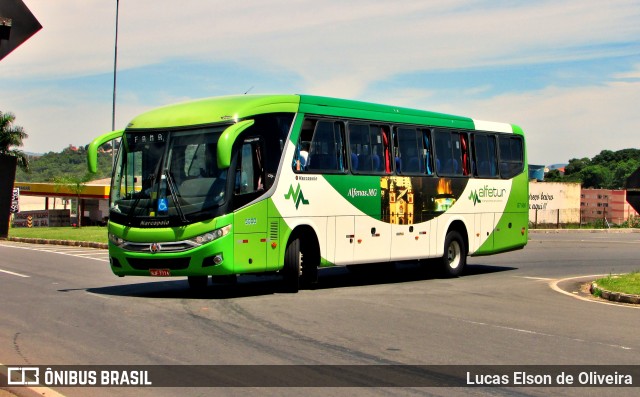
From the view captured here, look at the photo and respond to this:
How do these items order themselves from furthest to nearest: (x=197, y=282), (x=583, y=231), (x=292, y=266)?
(x=583, y=231) < (x=197, y=282) < (x=292, y=266)

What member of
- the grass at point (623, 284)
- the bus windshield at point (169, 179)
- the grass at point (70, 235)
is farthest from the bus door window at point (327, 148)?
the grass at point (70, 235)

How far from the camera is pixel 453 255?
21.6 meters

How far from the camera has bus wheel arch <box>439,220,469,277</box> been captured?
21.2 meters

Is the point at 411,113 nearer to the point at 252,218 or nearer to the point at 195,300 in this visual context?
the point at 252,218

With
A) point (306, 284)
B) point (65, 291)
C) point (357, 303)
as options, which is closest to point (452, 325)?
point (357, 303)

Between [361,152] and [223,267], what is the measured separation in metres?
4.83

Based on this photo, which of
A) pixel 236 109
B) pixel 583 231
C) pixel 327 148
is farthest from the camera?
pixel 583 231

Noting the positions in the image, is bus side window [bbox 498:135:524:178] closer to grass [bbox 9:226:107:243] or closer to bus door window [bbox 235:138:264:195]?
bus door window [bbox 235:138:264:195]

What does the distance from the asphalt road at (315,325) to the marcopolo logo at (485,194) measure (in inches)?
91.6

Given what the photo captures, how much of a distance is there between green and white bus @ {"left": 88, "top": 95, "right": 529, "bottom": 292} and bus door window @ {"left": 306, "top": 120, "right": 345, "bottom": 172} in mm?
26

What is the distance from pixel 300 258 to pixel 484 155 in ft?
25.1

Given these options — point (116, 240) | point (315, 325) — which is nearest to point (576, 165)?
point (116, 240)

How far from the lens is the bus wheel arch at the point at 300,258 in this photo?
16.6 m

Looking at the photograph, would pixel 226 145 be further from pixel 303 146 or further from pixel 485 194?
pixel 485 194
